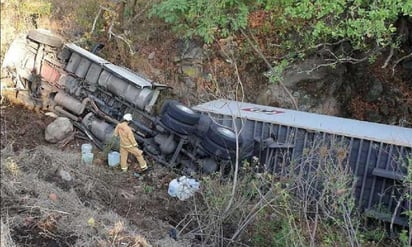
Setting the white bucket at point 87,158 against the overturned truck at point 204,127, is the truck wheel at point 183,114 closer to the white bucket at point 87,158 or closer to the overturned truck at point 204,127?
the overturned truck at point 204,127

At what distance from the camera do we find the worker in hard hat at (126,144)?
8.59 metres

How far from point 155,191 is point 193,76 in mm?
3785

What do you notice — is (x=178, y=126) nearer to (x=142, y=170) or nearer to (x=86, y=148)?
(x=142, y=170)

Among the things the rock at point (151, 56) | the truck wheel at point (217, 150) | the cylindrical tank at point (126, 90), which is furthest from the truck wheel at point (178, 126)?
the rock at point (151, 56)

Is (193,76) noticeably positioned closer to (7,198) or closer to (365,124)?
(365,124)

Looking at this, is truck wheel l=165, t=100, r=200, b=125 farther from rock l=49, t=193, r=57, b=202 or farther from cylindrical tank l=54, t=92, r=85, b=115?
rock l=49, t=193, r=57, b=202

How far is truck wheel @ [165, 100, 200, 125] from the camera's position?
8516 mm

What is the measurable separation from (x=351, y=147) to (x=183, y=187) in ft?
9.89

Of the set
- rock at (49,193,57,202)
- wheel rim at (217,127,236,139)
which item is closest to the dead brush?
rock at (49,193,57,202)

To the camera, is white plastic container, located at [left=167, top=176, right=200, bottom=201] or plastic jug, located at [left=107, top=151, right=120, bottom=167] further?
A: plastic jug, located at [left=107, top=151, right=120, bottom=167]

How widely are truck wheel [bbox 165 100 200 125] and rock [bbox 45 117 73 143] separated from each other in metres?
2.42

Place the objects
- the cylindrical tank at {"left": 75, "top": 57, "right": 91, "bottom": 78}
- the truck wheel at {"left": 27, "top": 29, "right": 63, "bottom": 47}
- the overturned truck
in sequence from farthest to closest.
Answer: the truck wheel at {"left": 27, "top": 29, "right": 63, "bottom": 47}, the cylindrical tank at {"left": 75, "top": 57, "right": 91, "bottom": 78}, the overturned truck

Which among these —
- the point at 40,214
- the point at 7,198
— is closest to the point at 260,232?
the point at 40,214

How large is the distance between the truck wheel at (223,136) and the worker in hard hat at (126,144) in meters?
1.54
